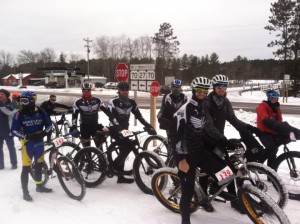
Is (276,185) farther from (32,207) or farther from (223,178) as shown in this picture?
(32,207)

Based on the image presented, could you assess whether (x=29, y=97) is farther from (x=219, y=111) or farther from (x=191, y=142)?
(x=219, y=111)

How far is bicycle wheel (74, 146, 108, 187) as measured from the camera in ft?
17.9

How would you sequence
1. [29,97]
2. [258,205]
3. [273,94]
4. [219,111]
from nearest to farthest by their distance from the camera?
1. [258,205]
2. [219,111]
3. [29,97]
4. [273,94]

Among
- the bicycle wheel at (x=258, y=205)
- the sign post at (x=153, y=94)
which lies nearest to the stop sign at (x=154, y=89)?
the sign post at (x=153, y=94)

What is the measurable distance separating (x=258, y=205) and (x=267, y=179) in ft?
2.53

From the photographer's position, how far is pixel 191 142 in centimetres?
383

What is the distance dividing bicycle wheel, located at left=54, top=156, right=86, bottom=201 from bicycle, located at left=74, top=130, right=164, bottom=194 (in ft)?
1.28

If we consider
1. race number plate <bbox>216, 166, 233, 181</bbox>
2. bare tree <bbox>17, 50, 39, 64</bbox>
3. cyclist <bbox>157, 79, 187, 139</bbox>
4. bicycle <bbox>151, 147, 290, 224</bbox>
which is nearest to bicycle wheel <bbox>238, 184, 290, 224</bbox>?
bicycle <bbox>151, 147, 290, 224</bbox>

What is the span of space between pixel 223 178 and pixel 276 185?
88 centimetres

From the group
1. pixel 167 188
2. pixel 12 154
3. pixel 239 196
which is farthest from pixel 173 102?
pixel 12 154

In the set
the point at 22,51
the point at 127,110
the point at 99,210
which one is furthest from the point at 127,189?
the point at 22,51

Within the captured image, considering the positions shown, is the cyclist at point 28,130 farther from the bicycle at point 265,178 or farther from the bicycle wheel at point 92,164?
the bicycle at point 265,178

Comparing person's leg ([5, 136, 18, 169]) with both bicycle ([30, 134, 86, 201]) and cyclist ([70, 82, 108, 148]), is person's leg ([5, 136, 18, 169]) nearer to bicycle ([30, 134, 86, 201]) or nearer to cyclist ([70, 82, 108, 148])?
cyclist ([70, 82, 108, 148])

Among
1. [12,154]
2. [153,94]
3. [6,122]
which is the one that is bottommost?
[12,154]
